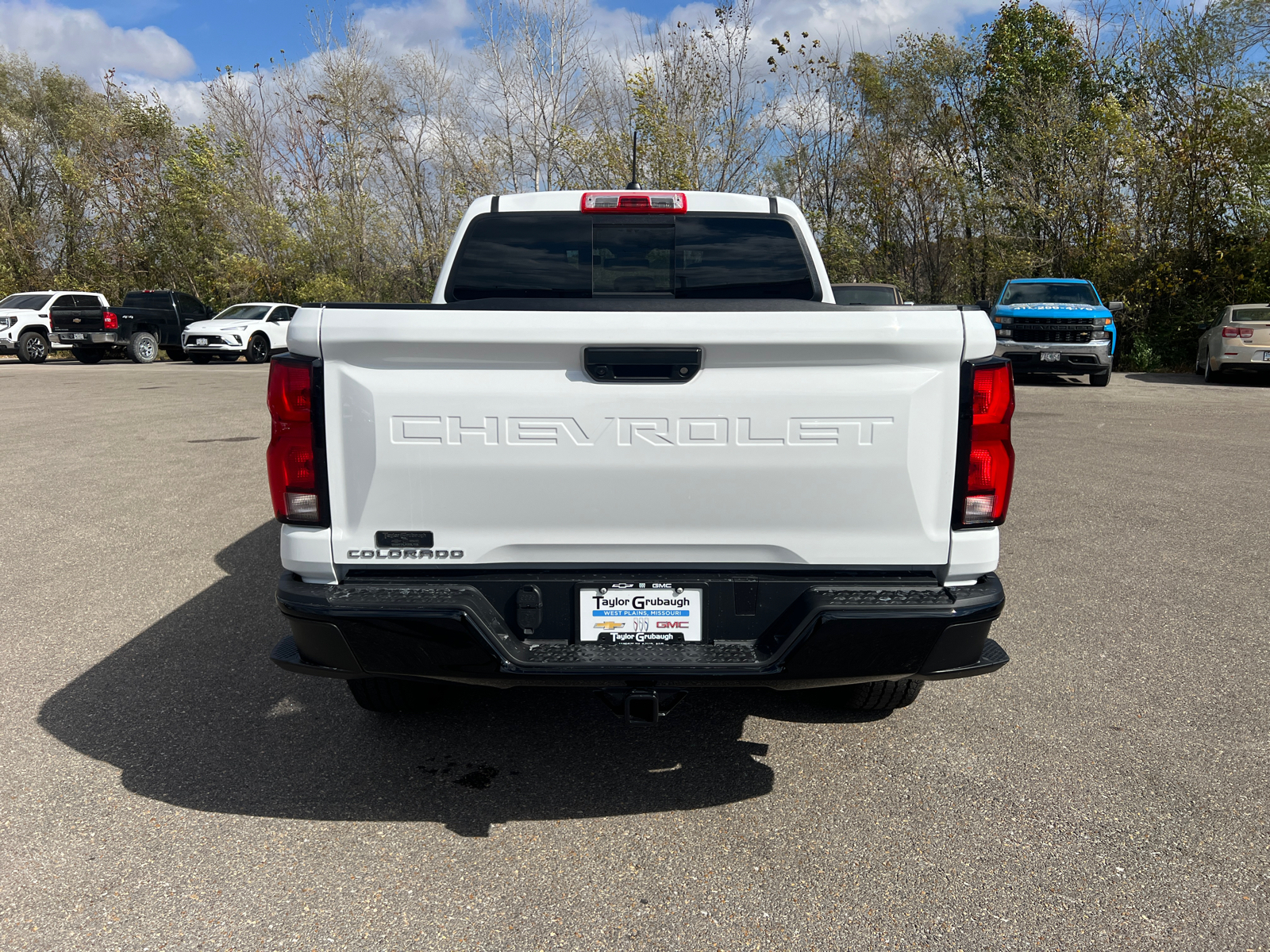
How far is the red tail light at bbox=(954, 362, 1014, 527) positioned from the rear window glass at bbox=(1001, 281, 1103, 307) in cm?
1838

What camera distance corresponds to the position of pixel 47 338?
1033 inches

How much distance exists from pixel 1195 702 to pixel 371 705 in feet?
10.9

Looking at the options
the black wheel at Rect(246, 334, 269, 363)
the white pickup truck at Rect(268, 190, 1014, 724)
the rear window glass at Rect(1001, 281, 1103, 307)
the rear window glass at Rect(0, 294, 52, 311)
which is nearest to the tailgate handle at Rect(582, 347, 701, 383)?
the white pickup truck at Rect(268, 190, 1014, 724)

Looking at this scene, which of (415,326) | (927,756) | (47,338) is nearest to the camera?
(415,326)

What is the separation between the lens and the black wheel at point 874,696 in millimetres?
3521

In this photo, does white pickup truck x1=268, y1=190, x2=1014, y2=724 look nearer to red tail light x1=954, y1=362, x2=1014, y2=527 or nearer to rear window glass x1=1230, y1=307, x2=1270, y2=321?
red tail light x1=954, y1=362, x2=1014, y2=527

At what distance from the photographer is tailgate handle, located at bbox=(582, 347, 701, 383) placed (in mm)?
2553

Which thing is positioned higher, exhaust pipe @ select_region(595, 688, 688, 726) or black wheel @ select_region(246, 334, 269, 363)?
black wheel @ select_region(246, 334, 269, 363)

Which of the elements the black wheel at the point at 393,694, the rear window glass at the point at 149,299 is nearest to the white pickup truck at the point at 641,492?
the black wheel at the point at 393,694

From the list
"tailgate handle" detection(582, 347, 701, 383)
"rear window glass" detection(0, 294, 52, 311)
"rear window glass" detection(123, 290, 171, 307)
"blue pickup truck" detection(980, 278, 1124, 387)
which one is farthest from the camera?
"rear window glass" detection(123, 290, 171, 307)

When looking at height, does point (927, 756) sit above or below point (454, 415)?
below

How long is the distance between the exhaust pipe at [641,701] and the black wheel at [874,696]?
964 millimetres

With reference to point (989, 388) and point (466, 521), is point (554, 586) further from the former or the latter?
point (989, 388)

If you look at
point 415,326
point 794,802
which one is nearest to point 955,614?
point 794,802
